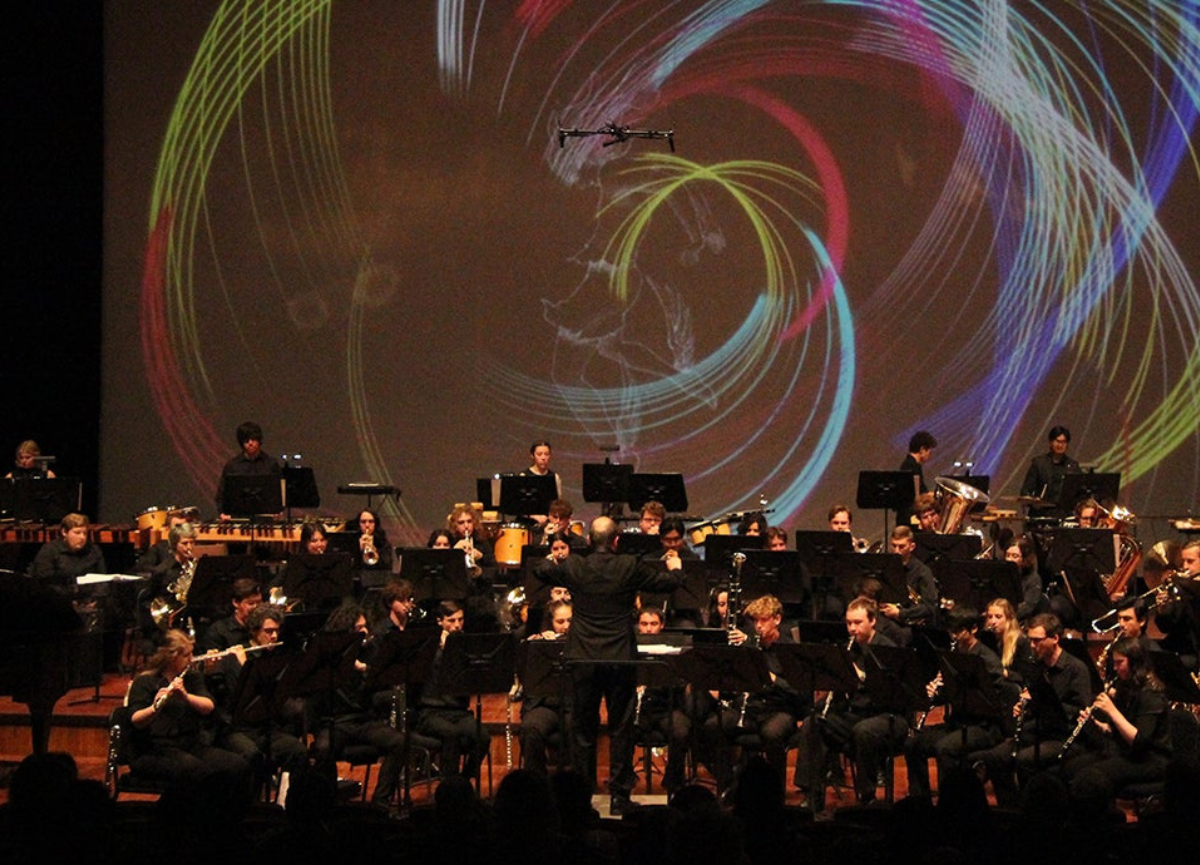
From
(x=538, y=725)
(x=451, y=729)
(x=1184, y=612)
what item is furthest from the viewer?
(x=1184, y=612)

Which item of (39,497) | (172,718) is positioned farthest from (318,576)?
(39,497)

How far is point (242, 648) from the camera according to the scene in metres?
9.74

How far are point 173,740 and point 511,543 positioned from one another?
5237 mm

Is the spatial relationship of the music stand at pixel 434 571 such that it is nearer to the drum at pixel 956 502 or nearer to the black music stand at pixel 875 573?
the black music stand at pixel 875 573

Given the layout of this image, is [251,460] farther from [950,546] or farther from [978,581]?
[978,581]

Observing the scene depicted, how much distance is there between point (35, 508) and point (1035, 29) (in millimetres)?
10775

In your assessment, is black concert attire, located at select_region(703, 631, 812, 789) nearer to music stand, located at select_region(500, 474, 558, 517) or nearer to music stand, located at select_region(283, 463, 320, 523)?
music stand, located at select_region(500, 474, 558, 517)

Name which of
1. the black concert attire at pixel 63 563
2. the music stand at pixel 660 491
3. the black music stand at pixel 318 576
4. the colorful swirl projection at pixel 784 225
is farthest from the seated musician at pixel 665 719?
the colorful swirl projection at pixel 784 225

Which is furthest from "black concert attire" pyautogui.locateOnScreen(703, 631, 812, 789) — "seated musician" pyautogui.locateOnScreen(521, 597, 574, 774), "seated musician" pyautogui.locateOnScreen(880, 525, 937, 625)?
"seated musician" pyautogui.locateOnScreen(880, 525, 937, 625)

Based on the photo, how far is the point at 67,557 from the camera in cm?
1293

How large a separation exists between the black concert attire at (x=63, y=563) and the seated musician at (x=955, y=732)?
687 centimetres

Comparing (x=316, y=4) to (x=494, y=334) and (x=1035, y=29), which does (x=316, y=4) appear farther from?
(x=1035, y=29)

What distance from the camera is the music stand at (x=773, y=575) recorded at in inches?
459

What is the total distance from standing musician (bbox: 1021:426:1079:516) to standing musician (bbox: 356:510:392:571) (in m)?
6.05
